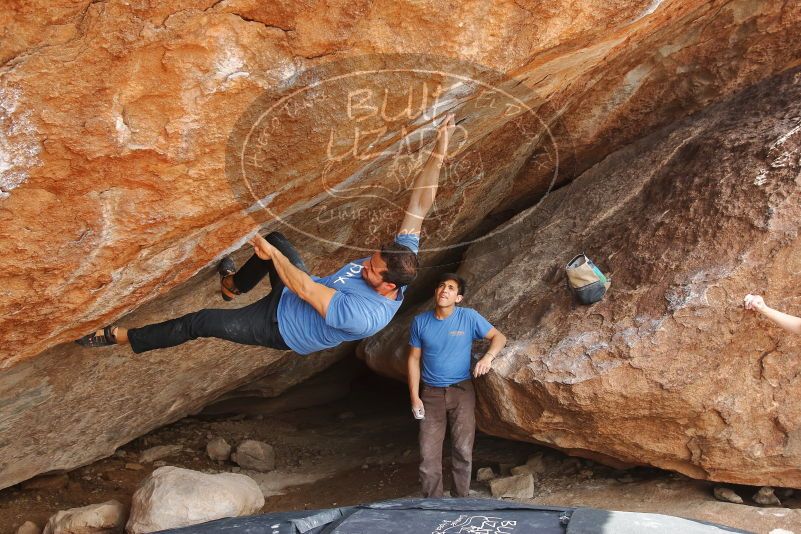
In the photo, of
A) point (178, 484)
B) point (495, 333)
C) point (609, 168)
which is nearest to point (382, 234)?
point (495, 333)

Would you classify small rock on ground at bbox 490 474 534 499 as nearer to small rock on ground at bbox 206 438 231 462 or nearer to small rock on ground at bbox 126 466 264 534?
small rock on ground at bbox 126 466 264 534

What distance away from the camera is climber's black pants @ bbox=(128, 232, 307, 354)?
12.1 ft

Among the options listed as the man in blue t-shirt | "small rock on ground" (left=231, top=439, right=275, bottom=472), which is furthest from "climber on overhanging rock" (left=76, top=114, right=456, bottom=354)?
"small rock on ground" (left=231, top=439, right=275, bottom=472)

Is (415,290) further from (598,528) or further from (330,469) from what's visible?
(598,528)

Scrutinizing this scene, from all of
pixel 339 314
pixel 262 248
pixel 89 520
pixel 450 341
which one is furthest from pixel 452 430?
pixel 89 520

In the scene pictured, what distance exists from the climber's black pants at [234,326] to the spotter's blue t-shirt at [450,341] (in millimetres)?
991

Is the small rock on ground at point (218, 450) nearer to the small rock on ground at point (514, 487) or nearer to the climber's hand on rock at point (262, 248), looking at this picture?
the small rock on ground at point (514, 487)

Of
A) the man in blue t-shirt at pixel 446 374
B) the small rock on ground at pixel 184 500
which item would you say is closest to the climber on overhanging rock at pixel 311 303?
the man in blue t-shirt at pixel 446 374

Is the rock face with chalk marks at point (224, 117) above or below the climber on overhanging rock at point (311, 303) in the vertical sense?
above

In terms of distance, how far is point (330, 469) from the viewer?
229 inches

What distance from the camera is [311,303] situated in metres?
3.49

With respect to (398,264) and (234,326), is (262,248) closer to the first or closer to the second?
(234,326)

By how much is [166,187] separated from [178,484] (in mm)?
2063

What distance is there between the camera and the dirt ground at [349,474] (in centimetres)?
443
